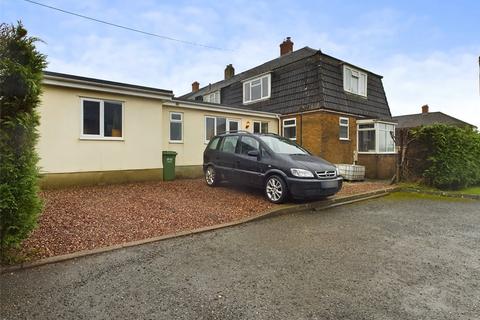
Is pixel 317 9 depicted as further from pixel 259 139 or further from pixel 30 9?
pixel 30 9

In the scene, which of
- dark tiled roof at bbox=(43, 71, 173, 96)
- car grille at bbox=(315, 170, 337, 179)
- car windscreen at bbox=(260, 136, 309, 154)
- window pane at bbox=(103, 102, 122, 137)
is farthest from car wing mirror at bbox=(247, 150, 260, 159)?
window pane at bbox=(103, 102, 122, 137)

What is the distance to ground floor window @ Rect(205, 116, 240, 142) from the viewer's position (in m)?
12.8

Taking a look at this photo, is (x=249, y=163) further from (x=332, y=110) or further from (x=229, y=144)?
(x=332, y=110)

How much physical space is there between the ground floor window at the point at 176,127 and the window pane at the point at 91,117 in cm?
315

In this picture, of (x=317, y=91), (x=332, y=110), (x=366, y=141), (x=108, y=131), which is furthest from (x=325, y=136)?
(x=108, y=131)

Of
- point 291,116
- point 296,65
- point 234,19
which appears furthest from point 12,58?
A: point 296,65

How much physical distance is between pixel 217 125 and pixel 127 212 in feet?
25.8

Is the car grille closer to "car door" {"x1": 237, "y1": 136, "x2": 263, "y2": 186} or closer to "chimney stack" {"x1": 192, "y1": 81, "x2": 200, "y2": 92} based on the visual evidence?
"car door" {"x1": 237, "y1": 136, "x2": 263, "y2": 186}

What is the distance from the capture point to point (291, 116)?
15.5 m

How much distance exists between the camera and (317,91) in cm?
1461

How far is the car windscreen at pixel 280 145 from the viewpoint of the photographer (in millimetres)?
7723

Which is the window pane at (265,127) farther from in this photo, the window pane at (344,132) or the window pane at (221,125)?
the window pane at (344,132)

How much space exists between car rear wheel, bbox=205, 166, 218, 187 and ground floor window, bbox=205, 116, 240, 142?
12.2 feet

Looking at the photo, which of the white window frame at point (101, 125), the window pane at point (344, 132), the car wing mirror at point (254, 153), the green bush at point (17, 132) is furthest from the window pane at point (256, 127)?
the green bush at point (17, 132)
